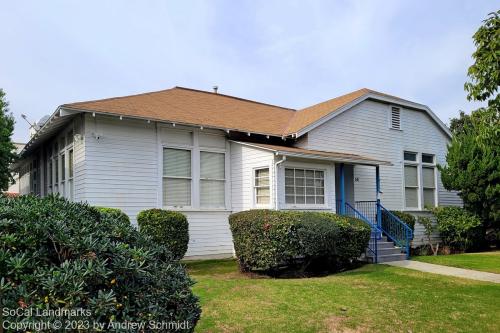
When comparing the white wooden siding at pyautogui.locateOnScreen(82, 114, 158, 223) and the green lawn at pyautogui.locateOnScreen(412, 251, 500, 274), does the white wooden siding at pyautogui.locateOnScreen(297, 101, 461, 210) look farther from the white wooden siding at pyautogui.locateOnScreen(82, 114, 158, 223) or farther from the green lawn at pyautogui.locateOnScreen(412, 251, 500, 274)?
the white wooden siding at pyautogui.locateOnScreen(82, 114, 158, 223)

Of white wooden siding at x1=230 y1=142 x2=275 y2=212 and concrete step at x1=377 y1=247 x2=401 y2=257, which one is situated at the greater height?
white wooden siding at x1=230 y1=142 x2=275 y2=212

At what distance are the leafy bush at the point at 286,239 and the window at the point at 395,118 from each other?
25.7 ft

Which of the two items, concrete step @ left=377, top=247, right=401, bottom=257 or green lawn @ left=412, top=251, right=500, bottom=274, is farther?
concrete step @ left=377, top=247, right=401, bottom=257

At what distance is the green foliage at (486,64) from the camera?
582 cm

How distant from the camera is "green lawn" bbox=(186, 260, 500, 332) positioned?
19.8 feet

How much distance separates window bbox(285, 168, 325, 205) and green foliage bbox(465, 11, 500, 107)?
6.91 meters

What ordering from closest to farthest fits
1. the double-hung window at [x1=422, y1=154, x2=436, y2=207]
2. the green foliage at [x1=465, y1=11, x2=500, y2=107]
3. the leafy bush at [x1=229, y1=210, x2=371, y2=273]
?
1. the green foliage at [x1=465, y1=11, x2=500, y2=107]
2. the leafy bush at [x1=229, y1=210, x2=371, y2=273]
3. the double-hung window at [x1=422, y1=154, x2=436, y2=207]

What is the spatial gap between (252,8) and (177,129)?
14.1 ft

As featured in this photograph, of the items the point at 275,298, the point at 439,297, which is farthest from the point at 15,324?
the point at 439,297

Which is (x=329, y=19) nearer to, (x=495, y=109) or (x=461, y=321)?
(x=495, y=109)

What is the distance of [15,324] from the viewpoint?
261 centimetres

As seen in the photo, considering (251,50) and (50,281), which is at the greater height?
(251,50)

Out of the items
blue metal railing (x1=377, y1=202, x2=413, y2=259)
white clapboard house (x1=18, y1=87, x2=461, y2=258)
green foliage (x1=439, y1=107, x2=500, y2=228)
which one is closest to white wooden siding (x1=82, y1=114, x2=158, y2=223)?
white clapboard house (x1=18, y1=87, x2=461, y2=258)

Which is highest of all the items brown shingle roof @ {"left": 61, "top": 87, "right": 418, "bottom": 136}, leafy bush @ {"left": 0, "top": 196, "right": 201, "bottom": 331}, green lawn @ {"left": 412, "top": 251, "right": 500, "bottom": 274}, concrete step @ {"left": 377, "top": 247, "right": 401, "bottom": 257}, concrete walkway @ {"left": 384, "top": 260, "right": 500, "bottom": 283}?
brown shingle roof @ {"left": 61, "top": 87, "right": 418, "bottom": 136}
